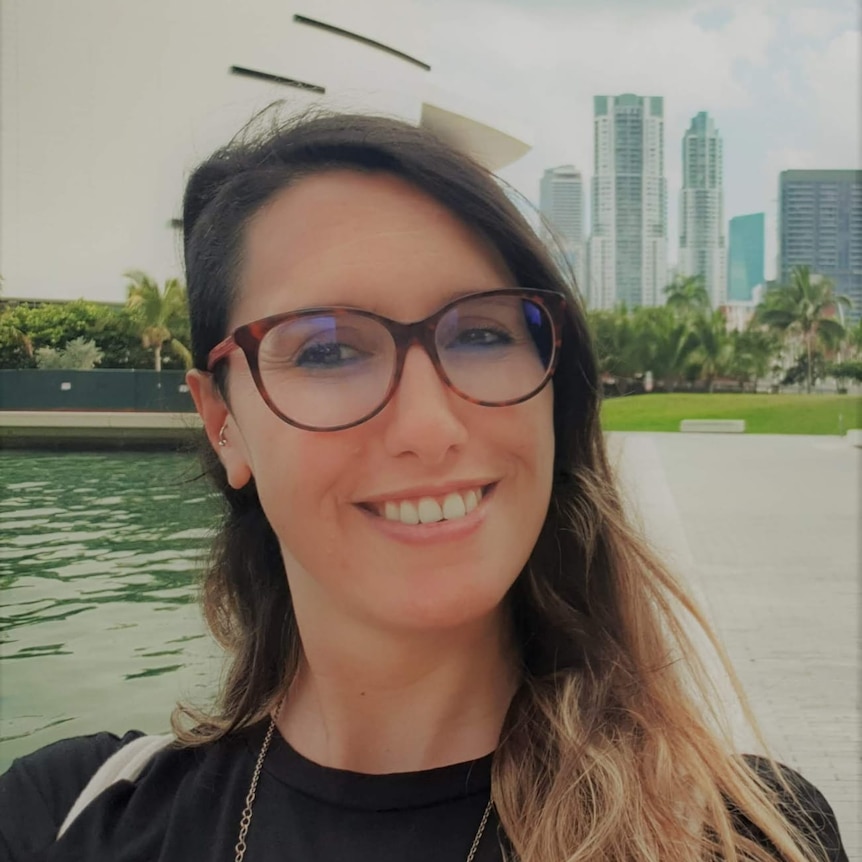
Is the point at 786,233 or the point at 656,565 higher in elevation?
the point at 786,233

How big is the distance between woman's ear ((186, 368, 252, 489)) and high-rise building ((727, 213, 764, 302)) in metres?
154

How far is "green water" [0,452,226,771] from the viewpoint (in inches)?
277

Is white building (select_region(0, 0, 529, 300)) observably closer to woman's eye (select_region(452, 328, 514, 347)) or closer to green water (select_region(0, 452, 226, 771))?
green water (select_region(0, 452, 226, 771))

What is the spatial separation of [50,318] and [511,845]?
87.3ft

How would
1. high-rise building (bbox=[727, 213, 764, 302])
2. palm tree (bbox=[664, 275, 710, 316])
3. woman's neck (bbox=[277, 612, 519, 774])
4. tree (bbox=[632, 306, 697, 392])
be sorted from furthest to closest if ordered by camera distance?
high-rise building (bbox=[727, 213, 764, 302]) → palm tree (bbox=[664, 275, 710, 316]) → tree (bbox=[632, 306, 697, 392]) → woman's neck (bbox=[277, 612, 519, 774])

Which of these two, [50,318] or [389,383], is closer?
[389,383]

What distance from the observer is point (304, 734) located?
121cm

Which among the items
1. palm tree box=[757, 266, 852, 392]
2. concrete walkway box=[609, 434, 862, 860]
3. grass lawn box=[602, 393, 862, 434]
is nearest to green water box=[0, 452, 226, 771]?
concrete walkway box=[609, 434, 862, 860]

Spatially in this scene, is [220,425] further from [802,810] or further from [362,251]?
[802,810]

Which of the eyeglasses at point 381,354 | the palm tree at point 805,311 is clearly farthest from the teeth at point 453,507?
the palm tree at point 805,311

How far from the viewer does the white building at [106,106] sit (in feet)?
125

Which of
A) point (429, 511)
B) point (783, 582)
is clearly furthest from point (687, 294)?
point (429, 511)

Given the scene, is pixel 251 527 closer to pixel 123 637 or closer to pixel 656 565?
pixel 656 565

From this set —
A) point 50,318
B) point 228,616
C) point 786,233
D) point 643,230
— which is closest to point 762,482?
point 228,616
